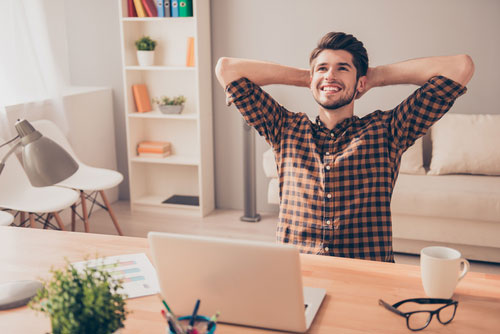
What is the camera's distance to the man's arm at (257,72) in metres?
1.91

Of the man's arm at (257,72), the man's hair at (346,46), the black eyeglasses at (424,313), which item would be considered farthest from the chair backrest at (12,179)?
the black eyeglasses at (424,313)

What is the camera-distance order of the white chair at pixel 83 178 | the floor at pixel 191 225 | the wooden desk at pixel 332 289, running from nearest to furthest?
the wooden desk at pixel 332 289 → the white chair at pixel 83 178 → the floor at pixel 191 225

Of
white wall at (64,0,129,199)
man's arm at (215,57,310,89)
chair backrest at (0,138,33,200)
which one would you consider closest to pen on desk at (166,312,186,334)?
man's arm at (215,57,310,89)

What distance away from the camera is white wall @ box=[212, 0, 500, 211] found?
358 cm

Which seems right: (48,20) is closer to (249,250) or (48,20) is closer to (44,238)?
(44,238)

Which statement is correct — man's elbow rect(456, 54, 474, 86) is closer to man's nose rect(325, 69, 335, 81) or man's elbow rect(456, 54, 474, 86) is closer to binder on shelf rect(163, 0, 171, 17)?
man's nose rect(325, 69, 335, 81)

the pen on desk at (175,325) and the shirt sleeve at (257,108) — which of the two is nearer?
the pen on desk at (175,325)

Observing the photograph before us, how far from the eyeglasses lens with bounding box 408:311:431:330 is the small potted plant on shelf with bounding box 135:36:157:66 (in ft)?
10.7

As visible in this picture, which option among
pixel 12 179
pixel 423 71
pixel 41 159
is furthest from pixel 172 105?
pixel 41 159

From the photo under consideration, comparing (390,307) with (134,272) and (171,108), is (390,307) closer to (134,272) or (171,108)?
(134,272)

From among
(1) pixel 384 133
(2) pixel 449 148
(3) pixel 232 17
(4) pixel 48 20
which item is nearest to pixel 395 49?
(2) pixel 449 148

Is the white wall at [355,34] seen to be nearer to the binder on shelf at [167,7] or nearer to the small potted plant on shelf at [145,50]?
the binder on shelf at [167,7]

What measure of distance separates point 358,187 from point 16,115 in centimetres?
249

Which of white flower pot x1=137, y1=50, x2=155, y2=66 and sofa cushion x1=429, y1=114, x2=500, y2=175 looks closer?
sofa cushion x1=429, y1=114, x2=500, y2=175
